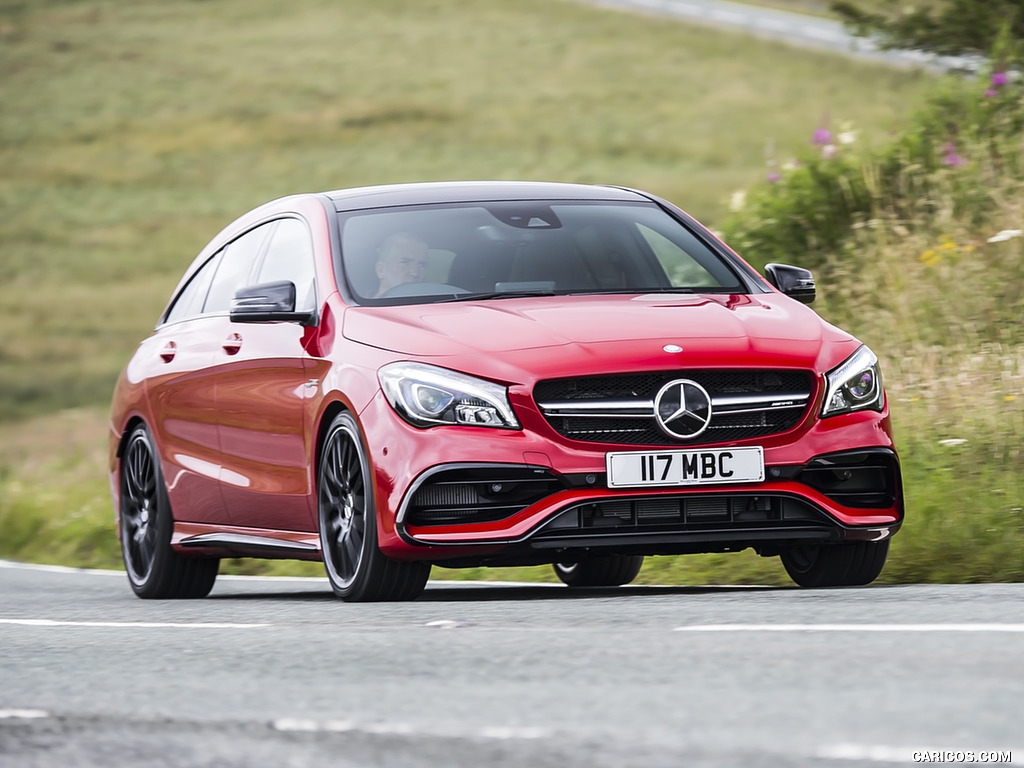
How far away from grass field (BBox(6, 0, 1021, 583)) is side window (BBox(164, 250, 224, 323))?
12.3 meters

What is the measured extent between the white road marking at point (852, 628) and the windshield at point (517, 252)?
92.5 inches

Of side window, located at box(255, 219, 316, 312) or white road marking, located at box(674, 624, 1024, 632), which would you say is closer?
white road marking, located at box(674, 624, 1024, 632)

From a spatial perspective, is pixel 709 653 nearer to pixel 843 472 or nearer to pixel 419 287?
pixel 843 472

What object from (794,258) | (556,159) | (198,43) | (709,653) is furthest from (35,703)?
(198,43)

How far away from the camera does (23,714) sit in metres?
5.02

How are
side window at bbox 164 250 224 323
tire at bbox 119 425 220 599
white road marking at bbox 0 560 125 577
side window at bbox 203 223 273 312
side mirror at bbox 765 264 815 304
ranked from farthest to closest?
white road marking at bbox 0 560 125 577 < side window at bbox 164 250 224 323 < tire at bbox 119 425 220 599 < side window at bbox 203 223 273 312 < side mirror at bbox 765 264 815 304

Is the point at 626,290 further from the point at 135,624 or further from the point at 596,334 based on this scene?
the point at 135,624

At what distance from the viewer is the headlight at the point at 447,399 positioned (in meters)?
7.06

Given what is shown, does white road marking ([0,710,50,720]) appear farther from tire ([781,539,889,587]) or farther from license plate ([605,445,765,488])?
Answer: tire ([781,539,889,587])

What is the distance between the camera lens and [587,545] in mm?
7086

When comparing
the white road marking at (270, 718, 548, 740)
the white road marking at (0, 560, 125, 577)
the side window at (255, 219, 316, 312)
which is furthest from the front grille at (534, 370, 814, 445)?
the white road marking at (0, 560, 125, 577)

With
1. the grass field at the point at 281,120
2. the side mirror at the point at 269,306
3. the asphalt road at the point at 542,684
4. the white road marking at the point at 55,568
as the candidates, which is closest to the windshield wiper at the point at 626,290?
the side mirror at the point at 269,306

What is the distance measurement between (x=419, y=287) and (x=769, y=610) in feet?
7.37

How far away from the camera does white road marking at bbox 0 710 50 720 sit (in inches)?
195
